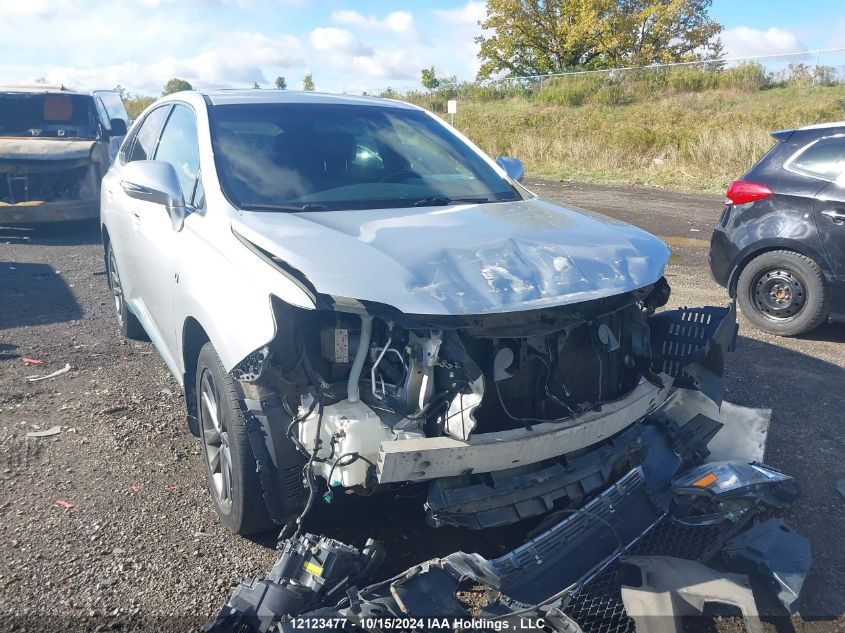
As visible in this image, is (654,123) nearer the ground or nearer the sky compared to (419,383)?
nearer the sky

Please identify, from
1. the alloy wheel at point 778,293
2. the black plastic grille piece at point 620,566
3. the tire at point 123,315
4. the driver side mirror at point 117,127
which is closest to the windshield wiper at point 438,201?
the black plastic grille piece at point 620,566

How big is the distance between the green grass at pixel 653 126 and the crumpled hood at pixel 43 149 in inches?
495

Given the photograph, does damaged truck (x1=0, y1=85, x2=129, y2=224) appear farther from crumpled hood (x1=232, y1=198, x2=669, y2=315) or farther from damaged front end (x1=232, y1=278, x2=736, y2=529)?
damaged front end (x1=232, y1=278, x2=736, y2=529)

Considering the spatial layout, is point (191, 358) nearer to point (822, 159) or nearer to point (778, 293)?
point (778, 293)

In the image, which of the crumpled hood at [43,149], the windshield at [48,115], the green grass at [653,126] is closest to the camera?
the crumpled hood at [43,149]

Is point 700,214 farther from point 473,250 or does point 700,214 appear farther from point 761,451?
point 473,250

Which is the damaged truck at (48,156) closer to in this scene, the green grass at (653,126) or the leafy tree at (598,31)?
the green grass at (653,126)

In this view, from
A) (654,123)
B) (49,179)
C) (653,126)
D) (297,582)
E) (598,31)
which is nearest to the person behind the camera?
(297,582)

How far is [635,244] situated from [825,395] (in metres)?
2.37

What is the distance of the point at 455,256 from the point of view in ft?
9.00

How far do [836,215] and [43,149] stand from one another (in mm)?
9035

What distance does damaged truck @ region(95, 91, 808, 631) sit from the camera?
2459 mm

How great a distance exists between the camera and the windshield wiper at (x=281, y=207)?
124 inches

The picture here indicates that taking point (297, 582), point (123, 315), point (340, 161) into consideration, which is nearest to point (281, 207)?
point (340, 161)
